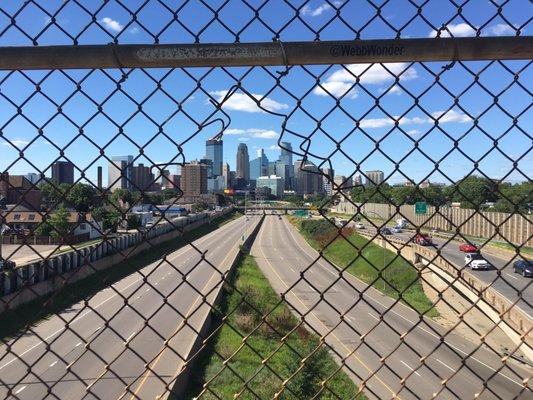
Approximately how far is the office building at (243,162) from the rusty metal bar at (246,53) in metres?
2.17

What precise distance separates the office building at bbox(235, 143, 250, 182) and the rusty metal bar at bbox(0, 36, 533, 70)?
7.11 feet

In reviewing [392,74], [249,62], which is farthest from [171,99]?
[392,74]

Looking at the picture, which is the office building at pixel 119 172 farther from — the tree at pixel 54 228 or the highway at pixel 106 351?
the highway at pixel 106 351

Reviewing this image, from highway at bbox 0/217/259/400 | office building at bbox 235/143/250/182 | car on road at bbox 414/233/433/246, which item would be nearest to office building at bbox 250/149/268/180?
office building at bbox 235/143/250/182

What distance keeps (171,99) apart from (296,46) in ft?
2.46

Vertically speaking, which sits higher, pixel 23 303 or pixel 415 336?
pixel 23 303

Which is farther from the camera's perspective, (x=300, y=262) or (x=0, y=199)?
(x=300, y=262)

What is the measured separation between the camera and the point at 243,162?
5.71m

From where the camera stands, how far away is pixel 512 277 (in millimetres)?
36938

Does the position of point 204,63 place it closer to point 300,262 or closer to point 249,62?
point 249,62

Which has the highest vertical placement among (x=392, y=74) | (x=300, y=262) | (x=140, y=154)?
(x=392, y=74)

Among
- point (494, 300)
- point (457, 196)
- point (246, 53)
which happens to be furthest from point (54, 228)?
point (494, 300)

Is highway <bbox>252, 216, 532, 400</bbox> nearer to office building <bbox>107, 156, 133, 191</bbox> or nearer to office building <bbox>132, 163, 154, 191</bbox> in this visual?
office building <bbox>132, 163, 154, 191</bbox>

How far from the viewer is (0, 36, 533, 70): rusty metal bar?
8.40 feet
